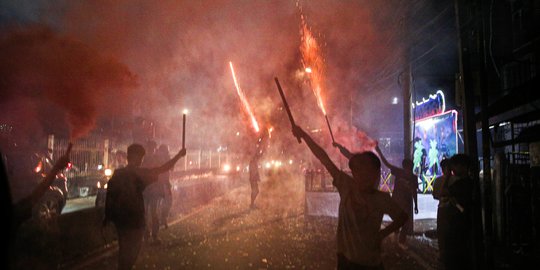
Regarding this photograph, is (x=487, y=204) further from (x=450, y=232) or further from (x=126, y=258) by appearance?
(x=126, y=258)

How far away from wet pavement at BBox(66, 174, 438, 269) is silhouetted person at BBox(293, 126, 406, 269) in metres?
2.90

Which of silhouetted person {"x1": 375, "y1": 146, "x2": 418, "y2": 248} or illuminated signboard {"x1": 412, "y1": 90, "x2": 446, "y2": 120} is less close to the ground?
illuminated signboard {"x1": 412, "y1": 90, "x2": 446, "y2": 120}

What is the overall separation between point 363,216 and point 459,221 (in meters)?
2.21

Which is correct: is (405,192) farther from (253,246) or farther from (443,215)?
(253,246)

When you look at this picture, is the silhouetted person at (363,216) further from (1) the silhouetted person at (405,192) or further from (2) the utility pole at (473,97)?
(1) the silhouetted person at (405,192)

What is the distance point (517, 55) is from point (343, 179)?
1033cm

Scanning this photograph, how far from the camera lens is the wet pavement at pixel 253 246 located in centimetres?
559

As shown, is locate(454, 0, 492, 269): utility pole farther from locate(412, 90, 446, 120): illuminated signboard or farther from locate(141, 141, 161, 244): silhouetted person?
locate(412, 90, 446, 120): illuminated signboard

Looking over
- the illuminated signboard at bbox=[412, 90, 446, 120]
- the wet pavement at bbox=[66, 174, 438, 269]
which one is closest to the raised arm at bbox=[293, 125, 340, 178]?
the wet pavement at bbox=[66, 174, 438, 269]

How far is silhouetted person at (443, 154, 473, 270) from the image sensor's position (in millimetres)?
4211

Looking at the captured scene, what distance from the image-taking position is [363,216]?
2.77 m

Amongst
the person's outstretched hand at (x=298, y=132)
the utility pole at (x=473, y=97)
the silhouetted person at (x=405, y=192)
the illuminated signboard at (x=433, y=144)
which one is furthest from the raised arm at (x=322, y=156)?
the illuminated signboard at (x=433, y=144)

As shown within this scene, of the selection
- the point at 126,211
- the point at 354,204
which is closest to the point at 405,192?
the point at 354,204

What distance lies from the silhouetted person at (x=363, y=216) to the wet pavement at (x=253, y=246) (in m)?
2.90
